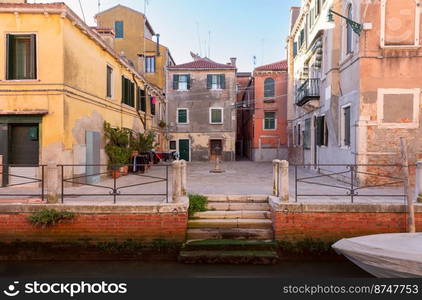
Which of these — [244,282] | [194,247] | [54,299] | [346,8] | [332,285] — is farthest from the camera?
[346,8]

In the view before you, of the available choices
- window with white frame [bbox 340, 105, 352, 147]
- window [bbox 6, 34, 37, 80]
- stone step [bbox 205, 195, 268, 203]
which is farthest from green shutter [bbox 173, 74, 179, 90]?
stone step [bbox 205, 195, 268, 203]

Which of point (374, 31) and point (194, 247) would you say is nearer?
point (194, 247)

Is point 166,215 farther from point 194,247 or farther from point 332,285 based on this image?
point 332,285

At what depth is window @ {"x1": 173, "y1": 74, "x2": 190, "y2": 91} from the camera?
25188 millimetres

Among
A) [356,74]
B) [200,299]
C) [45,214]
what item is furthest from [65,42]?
[356,74]

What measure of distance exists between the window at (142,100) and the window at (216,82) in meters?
7.38

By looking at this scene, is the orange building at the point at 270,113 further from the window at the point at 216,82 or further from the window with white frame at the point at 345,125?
the window with white frame at the point at 345,125

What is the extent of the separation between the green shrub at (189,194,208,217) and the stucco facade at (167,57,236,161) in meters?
17.6

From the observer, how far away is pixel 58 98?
9.77 metres

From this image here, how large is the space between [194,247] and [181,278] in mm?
776

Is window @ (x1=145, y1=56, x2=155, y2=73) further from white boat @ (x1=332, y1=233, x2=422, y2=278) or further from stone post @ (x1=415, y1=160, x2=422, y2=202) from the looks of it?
white boat @ (x1=332, y1=233, x2=422, y2=278)

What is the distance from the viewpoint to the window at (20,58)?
9.78m

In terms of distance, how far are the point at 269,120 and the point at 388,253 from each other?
20.7 metres

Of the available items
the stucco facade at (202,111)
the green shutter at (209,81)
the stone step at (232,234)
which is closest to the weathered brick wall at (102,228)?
the stone step at (232,234)
